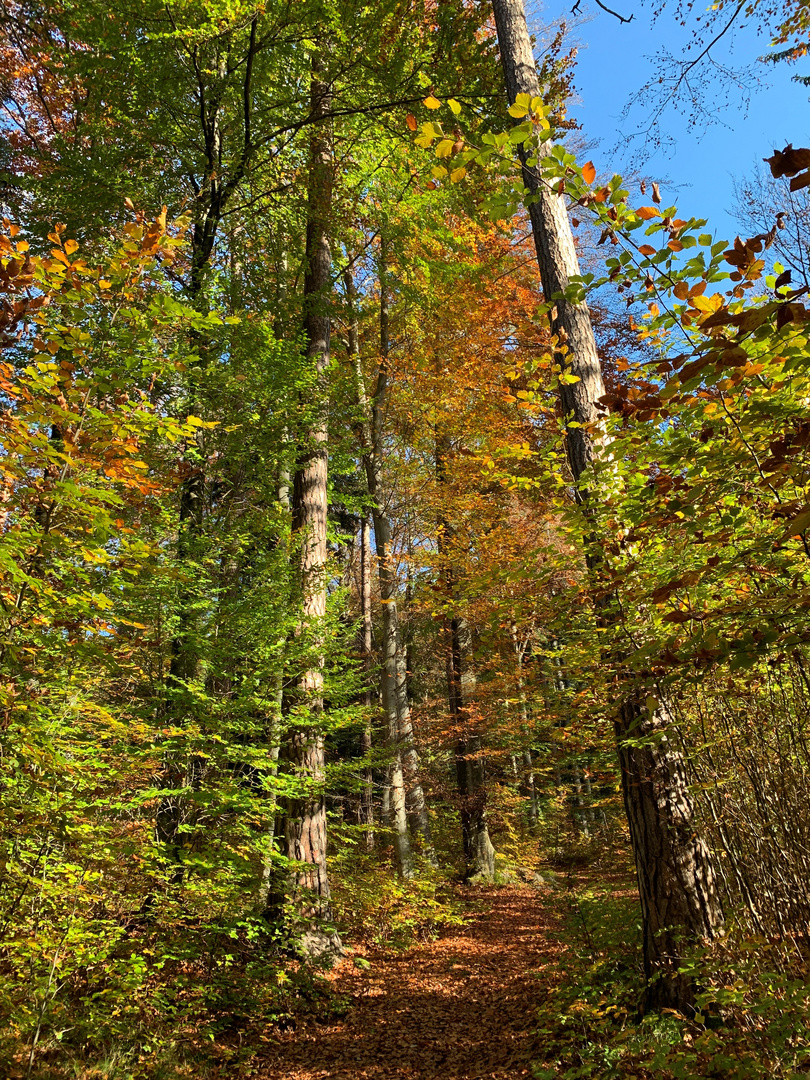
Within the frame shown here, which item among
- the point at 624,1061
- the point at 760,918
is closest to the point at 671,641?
the point at 760,918

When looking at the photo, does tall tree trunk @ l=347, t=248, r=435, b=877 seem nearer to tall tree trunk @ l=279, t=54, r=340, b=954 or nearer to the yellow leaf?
tall tree trunk @ l=279, t=54, r=340, b=954

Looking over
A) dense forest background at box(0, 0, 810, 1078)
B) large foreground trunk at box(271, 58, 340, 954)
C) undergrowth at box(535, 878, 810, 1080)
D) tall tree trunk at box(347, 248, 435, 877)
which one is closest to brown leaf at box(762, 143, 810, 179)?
dense forest background at box(0, 0, 810, 1078)

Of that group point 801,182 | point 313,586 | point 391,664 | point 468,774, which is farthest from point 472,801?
point 801,182

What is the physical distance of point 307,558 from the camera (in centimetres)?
655

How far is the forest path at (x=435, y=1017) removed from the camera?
4223 millimetres

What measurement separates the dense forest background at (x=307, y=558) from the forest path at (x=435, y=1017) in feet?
0.89

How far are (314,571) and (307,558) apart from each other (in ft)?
0.99

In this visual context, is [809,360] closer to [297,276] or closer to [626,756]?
[626,756]

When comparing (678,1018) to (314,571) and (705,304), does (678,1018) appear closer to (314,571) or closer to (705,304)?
(705,304)

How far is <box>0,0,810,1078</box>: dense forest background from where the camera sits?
7.08ft

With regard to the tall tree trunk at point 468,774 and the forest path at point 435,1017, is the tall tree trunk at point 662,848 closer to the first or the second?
the forest path at point 435,1017

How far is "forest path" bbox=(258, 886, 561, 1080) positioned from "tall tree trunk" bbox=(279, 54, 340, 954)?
760 millimetres

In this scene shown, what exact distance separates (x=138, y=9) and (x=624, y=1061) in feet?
29.4

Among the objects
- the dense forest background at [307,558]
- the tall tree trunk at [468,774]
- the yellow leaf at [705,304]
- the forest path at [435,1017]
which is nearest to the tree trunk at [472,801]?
the tall tree trunk at [468,774]
